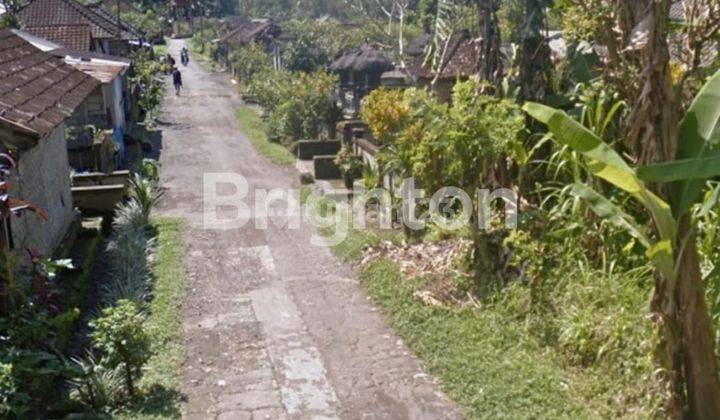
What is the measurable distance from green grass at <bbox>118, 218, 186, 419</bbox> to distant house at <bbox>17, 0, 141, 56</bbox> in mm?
16303

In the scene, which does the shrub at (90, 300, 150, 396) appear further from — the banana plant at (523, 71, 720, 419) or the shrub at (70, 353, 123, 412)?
the banana plant at (523, 71, 720, 419)

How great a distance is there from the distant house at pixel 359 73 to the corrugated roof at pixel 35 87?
13.5 meters

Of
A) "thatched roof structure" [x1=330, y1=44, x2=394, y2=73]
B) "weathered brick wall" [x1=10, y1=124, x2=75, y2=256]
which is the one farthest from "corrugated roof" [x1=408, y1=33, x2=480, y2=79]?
"weathered brick wall" [x1=10, y1=124, x2=75, y2=256]

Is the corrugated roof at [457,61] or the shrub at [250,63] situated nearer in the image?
the corrugated roof at [457,61]

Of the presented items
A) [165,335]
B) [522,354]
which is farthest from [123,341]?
[522,354]

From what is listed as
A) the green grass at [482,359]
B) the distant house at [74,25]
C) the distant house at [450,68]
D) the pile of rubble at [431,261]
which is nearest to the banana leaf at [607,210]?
the green grass at [482,359]

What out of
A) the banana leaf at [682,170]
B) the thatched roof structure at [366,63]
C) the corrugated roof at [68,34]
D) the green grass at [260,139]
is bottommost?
the green grass at [260,139]

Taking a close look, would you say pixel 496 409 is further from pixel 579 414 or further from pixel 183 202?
pixel 183 202

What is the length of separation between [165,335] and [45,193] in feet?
10.1

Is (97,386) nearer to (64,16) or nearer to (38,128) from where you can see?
(38,128)

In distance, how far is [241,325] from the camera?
358 inches

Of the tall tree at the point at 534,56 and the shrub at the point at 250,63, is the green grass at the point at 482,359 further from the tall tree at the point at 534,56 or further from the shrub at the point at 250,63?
the shrub at the point at 250,63

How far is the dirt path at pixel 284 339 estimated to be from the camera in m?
7.17

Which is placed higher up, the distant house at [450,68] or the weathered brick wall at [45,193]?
the distant house at [450,68]
